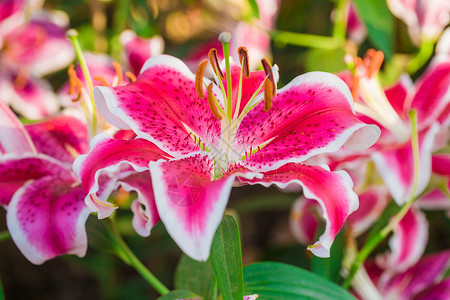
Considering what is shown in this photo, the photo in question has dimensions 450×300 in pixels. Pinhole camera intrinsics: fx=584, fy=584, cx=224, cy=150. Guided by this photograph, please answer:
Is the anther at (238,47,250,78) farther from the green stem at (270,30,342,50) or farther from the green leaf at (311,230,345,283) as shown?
the green stem at (270,30,342,50)

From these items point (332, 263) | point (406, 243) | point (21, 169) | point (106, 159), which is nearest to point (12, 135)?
point (21, 169)

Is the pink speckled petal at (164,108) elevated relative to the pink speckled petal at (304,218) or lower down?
elevated

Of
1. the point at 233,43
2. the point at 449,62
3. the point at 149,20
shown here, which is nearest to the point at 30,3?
the point at 149,20

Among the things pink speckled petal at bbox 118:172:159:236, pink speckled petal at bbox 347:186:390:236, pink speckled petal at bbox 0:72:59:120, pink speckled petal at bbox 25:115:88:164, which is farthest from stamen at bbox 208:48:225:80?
pink speckled petal at bbox 0:72:59:120

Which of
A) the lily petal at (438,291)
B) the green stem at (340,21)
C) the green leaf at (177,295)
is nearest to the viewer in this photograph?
the green leaf at (177,295)

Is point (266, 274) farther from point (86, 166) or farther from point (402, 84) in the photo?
point (402, 84)

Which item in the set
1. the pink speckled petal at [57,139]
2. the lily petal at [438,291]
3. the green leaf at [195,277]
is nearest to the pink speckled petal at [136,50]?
the pink speckled petal at [57,139]

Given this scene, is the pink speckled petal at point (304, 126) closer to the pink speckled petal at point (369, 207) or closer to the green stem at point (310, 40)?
the pink speckled petal at point (369, 207)
